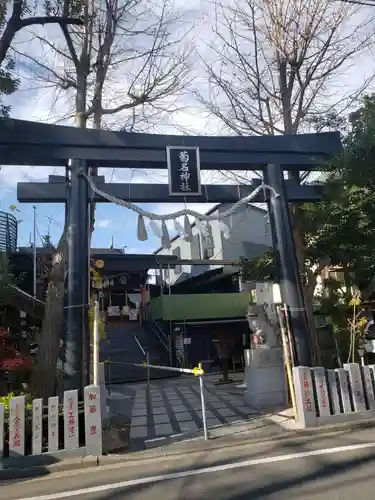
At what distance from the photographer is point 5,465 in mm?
5852

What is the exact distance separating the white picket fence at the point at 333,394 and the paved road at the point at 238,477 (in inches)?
30.7

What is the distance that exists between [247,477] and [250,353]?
5303 mm

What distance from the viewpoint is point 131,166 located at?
9031 millimetres

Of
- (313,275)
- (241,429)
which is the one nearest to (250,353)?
(241,429)

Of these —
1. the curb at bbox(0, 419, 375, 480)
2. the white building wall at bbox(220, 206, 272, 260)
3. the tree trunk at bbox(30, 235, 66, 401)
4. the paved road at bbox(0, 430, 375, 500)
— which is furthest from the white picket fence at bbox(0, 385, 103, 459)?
the white building wall at bbox(220, 206, 272, 260)

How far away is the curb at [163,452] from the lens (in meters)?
5.78

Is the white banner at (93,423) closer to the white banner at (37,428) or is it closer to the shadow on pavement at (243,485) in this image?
the white banner at (37,428)

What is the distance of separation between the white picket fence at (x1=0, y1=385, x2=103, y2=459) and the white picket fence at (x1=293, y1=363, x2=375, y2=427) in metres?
3.51

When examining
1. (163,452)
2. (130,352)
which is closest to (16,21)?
(163,452)

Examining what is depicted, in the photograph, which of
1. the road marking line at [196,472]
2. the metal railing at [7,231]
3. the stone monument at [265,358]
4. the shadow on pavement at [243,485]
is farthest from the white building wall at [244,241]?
the shadow on pavement at [243,485]

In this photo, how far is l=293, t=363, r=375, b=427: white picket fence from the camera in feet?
23.2

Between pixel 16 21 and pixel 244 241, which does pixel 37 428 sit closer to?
pixel 16 21

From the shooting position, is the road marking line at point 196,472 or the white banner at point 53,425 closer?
the road marking line at point 196,472

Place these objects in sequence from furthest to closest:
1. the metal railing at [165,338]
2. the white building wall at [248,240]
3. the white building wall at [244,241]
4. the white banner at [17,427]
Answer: the white building wall at [248,240] → the white building wall at [244,241] → the metal railing at [165,338] → the white banner at [17,427]
